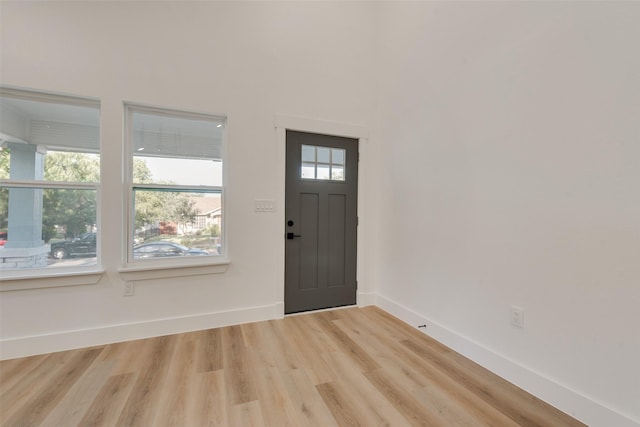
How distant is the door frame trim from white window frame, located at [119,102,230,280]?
583mm

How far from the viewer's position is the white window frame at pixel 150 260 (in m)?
2.43

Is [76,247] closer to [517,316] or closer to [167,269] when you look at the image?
[167,269]

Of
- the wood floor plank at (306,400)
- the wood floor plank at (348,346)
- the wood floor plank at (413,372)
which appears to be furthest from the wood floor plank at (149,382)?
the wood floor plank at (413,372)

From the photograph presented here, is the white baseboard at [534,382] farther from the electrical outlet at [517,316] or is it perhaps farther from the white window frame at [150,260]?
the white window frame at [150,260]

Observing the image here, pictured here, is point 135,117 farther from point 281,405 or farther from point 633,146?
point 633,146

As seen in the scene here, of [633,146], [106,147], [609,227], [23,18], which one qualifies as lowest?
[609,227]

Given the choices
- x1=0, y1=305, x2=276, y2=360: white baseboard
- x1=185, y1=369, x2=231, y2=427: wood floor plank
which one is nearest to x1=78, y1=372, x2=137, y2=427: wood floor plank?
x1=185, y1=369, x2=231, y2=427: wood floor plank

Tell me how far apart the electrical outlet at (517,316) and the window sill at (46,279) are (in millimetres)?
3238

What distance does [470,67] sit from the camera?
86.8 inches

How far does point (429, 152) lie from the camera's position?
102 inches


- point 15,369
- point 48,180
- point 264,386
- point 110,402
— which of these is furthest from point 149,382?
point 48,180

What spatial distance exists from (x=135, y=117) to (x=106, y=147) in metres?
Answer: 0.39

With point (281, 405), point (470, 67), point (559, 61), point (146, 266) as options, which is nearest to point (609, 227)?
point (559, 61)

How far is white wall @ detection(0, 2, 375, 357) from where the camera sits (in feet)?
7.14
